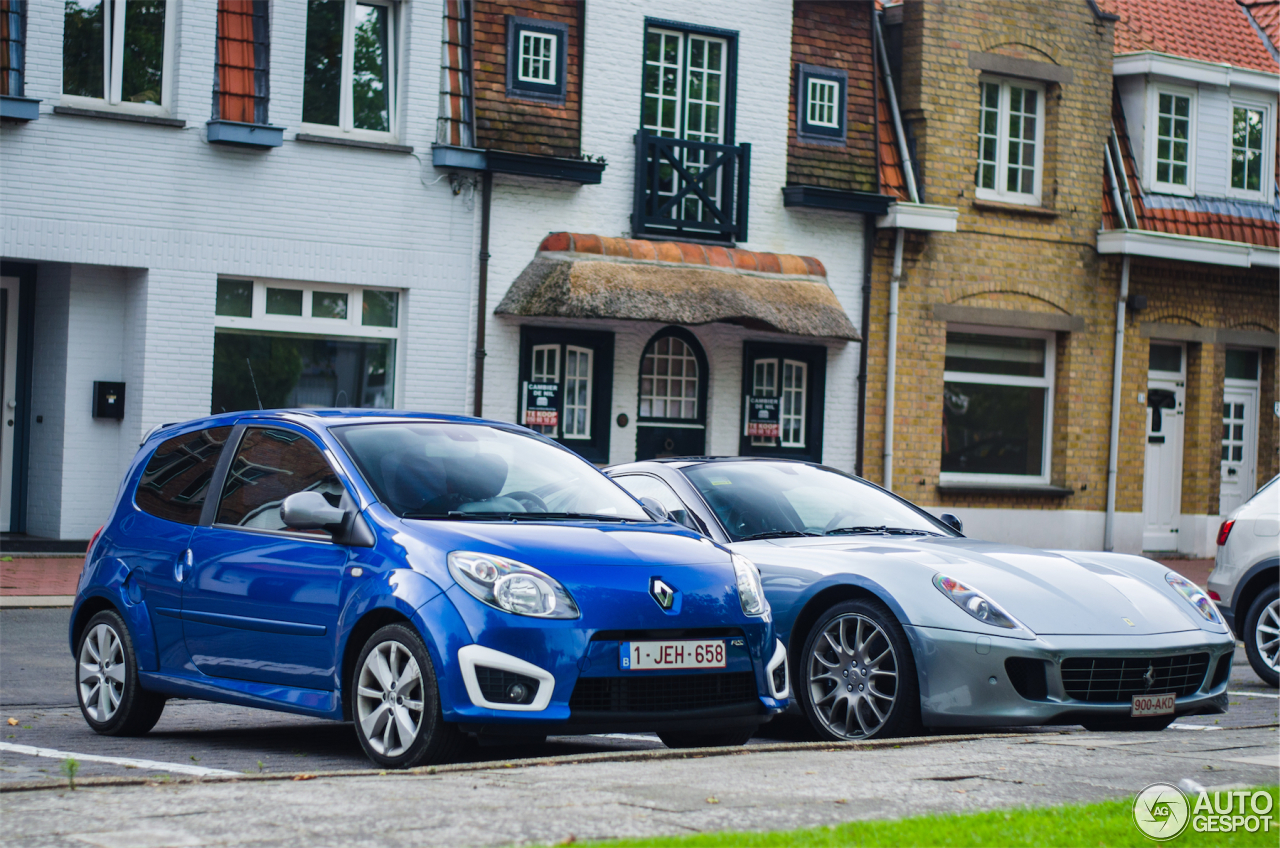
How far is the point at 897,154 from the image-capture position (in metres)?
22.6

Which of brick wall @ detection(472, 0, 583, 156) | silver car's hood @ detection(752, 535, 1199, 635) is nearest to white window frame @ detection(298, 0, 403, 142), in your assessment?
brick wall @ detection(472, 0, 583, 156)

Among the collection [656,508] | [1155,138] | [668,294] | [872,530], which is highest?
[1155,138]

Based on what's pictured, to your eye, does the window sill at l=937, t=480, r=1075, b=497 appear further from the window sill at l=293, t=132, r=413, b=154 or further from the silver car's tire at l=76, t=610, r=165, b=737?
the silver car's tire at l=76, t=610, r=165, b=737

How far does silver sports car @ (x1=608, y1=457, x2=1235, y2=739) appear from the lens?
7621 millimetres

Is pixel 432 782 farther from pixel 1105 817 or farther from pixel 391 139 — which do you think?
pixel 391 139

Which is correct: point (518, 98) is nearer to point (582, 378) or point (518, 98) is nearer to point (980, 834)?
point (582, 378)

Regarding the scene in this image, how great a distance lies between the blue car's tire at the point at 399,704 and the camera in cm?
659

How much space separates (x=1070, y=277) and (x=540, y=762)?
61.1 feet

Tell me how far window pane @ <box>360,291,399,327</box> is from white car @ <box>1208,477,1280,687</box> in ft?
33.1

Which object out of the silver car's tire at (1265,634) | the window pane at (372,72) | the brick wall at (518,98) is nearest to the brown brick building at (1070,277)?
the brick wall at (518,98)

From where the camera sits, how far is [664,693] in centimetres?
689

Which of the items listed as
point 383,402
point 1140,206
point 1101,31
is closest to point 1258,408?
point 1140,206

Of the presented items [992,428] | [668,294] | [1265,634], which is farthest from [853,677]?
[992,428]

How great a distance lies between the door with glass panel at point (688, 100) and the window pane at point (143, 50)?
5880mm
